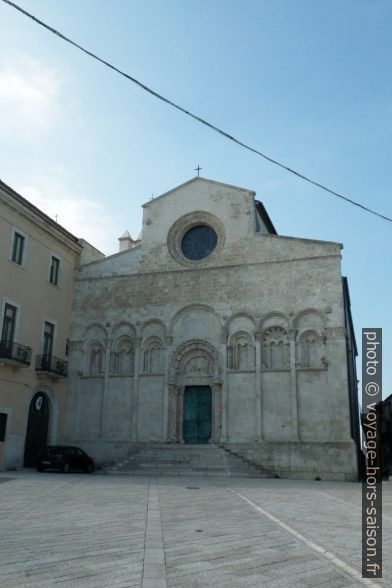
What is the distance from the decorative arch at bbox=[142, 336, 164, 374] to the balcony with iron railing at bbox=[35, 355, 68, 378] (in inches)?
157

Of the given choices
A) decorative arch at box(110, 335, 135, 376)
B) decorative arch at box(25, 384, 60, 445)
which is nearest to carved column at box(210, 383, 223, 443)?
decorative arch at box(110, 335, 135, 376)

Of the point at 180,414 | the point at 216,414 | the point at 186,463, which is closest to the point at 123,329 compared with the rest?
the point at 180,414

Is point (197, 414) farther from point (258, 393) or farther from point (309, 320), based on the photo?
point (309, 320)

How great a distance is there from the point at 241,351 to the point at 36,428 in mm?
10013

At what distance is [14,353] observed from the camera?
22.7 m

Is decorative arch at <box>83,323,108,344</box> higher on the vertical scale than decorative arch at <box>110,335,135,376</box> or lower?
higher

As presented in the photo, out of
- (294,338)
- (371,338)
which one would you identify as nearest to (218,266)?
(294,338)

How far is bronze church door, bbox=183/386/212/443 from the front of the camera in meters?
24.7

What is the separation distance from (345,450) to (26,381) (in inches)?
545

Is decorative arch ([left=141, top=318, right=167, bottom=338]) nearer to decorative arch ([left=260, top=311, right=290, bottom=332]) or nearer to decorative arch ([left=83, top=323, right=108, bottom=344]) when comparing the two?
decorative arch ([left=83, top=323, right=108, bottom=344])

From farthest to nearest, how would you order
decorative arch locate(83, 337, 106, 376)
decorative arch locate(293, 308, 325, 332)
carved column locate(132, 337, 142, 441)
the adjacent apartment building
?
decorative arch locate(83, 337, 106, 376) → carved column locate(132, 337, 142, 441) → decorative arch locate(293, 308, 325, 332) → the adjacent apartment building

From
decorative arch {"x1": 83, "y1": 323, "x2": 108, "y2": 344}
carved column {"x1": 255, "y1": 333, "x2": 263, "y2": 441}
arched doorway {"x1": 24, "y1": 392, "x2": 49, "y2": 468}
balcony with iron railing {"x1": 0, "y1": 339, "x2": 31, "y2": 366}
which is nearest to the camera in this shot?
balcony with iron railing {"x1": 0, "y1": 339, "x2": 31, "y2": 366}

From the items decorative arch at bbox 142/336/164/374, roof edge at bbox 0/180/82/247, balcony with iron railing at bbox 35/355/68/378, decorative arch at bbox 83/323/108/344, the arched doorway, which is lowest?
the arched doorway

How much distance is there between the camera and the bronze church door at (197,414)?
24.7m
